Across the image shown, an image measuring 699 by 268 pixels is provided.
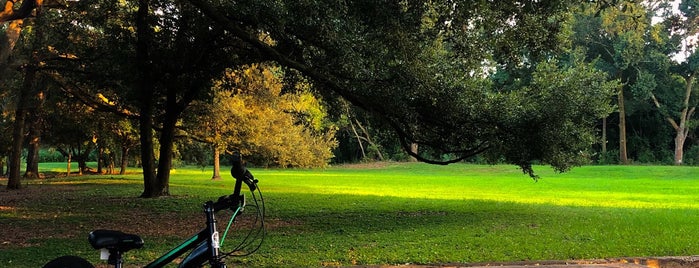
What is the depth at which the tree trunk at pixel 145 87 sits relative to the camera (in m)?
16.5

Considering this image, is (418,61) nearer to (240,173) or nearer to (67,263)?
(240,173)

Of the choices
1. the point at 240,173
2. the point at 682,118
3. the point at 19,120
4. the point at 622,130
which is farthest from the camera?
the point at 682,118

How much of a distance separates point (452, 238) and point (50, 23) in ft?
50.2

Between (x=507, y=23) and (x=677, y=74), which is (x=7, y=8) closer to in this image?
(x=507, y=23)

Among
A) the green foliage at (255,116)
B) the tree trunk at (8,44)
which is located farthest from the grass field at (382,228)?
the green foliage at (255,116)

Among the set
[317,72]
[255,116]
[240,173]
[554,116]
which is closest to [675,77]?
[255,116]

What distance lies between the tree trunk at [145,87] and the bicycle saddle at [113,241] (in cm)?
1378

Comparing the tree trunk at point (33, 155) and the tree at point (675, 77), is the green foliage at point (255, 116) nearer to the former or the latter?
the tree trunk at point (33, 155)

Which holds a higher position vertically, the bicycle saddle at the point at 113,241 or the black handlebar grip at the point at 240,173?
the black handlebar grip at the point at 240,173

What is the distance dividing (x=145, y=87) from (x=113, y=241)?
Result: 14.8 m

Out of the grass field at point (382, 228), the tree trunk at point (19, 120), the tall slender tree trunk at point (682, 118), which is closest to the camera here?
the grass field at point (382, 228)

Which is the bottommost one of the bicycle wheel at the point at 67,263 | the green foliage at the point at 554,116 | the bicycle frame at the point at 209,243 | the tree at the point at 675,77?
the bicycle wheel at the point at 67,263

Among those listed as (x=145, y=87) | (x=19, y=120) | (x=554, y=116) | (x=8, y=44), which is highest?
(x=8, y=44)

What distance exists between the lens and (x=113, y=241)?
11.1 feet
